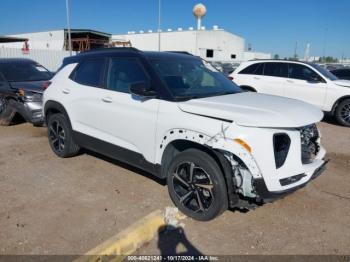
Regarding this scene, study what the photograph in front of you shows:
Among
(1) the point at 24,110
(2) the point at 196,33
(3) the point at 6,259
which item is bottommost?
(3) the point at 6,259

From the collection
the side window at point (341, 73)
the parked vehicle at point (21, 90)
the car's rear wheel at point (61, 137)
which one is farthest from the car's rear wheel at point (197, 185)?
the side window at point (341, 73)

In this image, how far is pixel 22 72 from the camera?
834 cm

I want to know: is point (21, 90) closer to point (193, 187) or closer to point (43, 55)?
point (193, 187)

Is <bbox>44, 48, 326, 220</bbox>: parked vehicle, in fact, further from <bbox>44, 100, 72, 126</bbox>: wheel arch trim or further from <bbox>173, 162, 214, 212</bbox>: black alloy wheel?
<bbox>44, 100, 72, 126</bbox>: wheel arch trim

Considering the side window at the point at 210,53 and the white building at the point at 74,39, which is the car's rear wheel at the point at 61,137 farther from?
the side window at the point at 210,53

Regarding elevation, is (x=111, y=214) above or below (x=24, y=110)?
below

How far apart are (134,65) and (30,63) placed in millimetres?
6176

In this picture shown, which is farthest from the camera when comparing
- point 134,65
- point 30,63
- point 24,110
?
point 30,63

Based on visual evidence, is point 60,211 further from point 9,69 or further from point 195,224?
point 9,69

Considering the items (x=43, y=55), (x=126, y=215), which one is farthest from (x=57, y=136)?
(x=43, y=55)

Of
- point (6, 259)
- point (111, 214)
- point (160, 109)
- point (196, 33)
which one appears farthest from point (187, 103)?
point (196, 33)

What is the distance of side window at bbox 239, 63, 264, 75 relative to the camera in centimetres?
977

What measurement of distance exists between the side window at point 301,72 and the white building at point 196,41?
37991mm

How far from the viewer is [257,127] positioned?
2.92 metres
